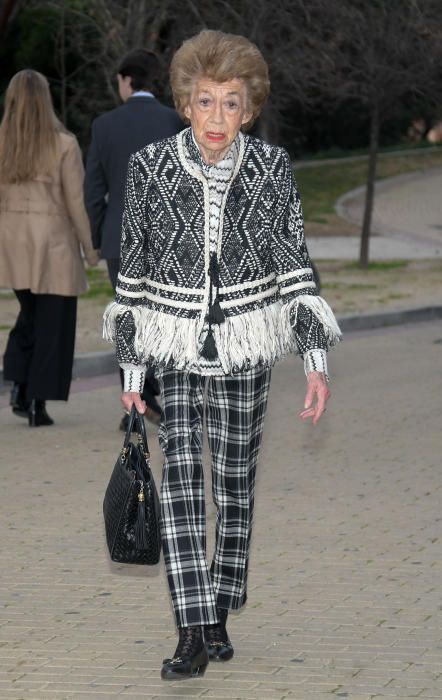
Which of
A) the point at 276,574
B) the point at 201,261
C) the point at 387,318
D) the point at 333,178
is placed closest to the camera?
the point at 201,261

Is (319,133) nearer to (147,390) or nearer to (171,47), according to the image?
(171,47)

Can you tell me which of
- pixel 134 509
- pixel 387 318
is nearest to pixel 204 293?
pixel 134 509

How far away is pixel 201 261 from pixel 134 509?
0.73 metres

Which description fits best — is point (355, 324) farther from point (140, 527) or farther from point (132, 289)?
point (140, 527)

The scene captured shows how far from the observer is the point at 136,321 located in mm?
4773

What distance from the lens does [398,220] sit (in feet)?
111

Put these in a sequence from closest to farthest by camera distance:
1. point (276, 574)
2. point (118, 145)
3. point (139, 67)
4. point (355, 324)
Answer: point (276, 574) < point (118, 145) < point (139, 67) < point (355, 324)

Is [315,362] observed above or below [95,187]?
above

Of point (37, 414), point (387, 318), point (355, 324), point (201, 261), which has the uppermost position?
point (201, 261)

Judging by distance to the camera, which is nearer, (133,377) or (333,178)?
(133,377)

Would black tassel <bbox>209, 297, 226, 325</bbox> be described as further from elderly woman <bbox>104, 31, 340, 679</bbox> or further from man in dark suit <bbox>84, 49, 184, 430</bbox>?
man in dark suit <bbox>84, 49, 184, 430</bbox>

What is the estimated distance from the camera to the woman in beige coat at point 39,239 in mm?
9289

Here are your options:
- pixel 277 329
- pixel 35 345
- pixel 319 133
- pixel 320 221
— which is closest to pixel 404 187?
pixel 319 133

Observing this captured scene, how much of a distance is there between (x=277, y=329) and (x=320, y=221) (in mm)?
27890
